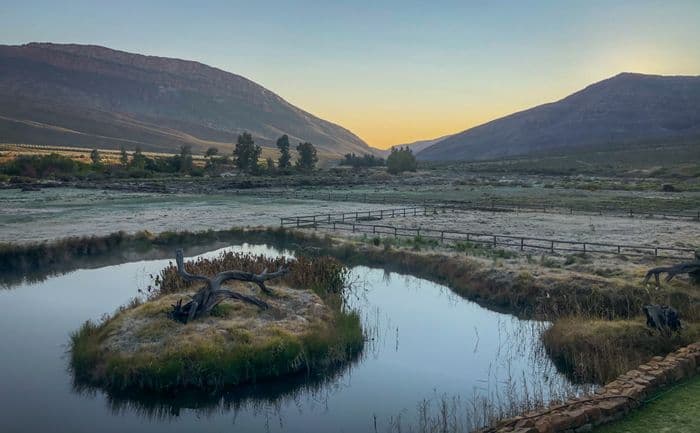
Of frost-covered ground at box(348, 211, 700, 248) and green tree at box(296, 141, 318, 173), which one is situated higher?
green tree at box(296, 141, 318, 173)

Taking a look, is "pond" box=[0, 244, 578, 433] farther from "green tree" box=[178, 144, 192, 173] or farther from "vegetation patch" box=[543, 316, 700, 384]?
"green tree" box=[178, 144, 192, 173]

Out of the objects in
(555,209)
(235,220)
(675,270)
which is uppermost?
(555,209)

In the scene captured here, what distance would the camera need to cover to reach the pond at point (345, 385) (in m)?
13.4

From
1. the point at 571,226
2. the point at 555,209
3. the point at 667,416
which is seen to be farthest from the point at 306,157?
the point at 667,416

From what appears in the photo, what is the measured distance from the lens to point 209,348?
15.4m

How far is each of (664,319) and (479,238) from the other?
20.4 meters

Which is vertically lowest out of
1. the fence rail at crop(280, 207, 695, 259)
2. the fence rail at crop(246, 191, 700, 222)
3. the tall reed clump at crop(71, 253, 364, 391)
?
the tall reed clump at crop(71, 253, 364, 391)

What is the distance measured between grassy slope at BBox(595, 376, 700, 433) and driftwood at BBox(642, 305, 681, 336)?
5479 mm

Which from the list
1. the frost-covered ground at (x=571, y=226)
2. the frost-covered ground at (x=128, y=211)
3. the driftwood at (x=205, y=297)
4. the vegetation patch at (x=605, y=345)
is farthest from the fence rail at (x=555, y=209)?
the driftwood at (x=205, y=297)

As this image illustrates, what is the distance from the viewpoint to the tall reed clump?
14.8 m

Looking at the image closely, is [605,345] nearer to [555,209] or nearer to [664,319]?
[664,319]

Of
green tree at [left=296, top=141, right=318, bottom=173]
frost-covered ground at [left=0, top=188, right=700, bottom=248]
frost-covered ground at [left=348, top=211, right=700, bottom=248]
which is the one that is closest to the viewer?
frost-covered ground at [left=348, top=211, right=700, bottom=248]

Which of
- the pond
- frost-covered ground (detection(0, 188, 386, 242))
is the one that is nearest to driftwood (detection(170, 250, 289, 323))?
the pond

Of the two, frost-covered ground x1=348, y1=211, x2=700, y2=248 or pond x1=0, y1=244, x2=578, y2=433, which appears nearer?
pond x1=0, y1=244, x2=578, y2=433
